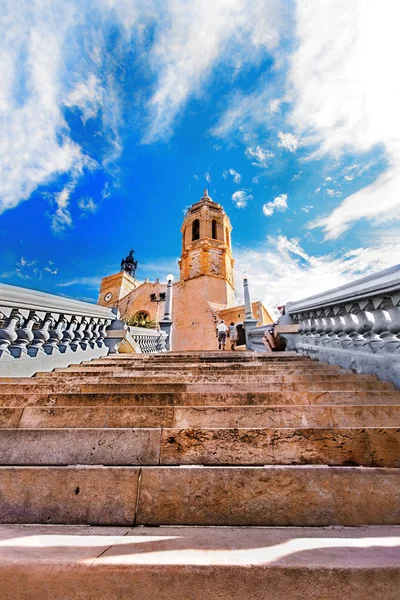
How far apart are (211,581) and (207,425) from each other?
1121 mm

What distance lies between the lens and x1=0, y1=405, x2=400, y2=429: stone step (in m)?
1.96

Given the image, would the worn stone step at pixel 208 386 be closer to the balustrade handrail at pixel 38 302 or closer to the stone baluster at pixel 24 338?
the stone baluster at pixel 24 338

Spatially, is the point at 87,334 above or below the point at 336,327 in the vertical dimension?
above

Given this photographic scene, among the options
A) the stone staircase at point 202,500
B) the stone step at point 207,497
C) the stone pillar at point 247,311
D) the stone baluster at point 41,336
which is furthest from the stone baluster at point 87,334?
the stone pillar at point 247,311

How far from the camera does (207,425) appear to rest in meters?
1.96

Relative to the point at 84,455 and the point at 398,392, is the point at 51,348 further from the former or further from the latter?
the point at 398,392

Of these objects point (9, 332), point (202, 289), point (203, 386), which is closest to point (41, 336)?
point (9, 332)

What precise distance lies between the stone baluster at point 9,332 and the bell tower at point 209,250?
1688cm

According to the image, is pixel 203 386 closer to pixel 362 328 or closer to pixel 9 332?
pixel 362 328

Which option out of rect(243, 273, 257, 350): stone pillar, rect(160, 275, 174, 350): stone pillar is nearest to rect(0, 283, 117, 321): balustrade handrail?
rect(160, 275, 174, 350): stone pillar

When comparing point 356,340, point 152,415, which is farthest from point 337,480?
point 356,340

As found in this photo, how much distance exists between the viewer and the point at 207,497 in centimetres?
133

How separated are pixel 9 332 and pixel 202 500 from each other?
3.38 m

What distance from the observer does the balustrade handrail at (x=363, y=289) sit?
264 centimetres
